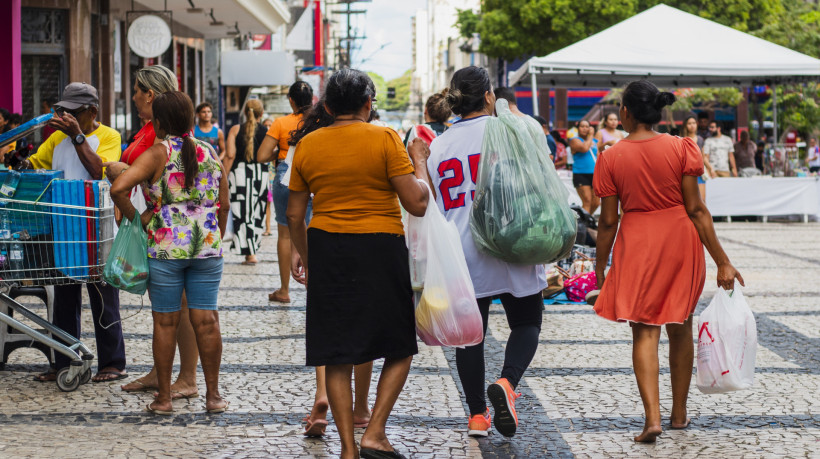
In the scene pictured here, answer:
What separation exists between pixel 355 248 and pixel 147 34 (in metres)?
11.7

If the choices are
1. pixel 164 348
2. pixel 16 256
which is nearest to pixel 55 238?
pixel 16 256

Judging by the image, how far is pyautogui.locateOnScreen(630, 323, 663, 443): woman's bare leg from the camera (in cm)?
462

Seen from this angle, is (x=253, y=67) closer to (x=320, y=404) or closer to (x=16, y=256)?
(x=16, y=256)

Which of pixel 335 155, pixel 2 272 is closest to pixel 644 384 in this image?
pixel 335 155

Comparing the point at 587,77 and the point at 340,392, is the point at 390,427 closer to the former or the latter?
the point at 340,392

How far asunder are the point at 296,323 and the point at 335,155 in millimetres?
3888

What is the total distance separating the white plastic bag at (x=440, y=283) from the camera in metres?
4.32

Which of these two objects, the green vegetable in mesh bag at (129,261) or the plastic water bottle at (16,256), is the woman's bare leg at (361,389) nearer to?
the green vegetable in mesh bag at (129,261)

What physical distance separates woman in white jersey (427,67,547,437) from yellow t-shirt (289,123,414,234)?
0.61 m

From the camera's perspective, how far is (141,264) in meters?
5.02

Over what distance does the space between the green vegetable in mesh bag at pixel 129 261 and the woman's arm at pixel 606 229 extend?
2148 mm

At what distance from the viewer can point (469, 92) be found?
4789 millimetres

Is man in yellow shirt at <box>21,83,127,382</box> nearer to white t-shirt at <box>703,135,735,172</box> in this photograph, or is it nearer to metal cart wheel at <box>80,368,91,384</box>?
metal cart wheel at <box>80,368,91,384</box>

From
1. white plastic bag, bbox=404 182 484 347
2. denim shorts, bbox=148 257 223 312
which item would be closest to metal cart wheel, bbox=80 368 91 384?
denim shorts, bbox=148 257 223 312
